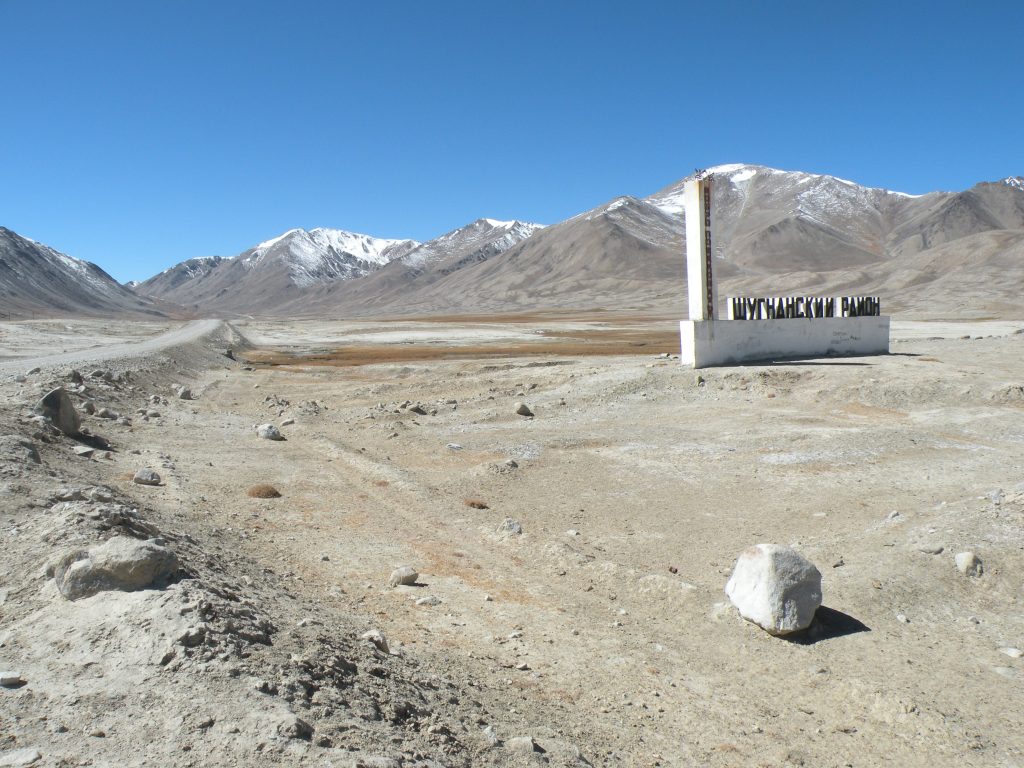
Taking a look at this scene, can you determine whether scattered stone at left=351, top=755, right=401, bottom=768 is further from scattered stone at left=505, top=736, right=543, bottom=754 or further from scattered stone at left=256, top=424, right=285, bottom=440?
scattered stone at left=256, top=424, right=285, bottom=440

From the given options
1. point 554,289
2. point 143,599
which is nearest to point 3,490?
point 143,599

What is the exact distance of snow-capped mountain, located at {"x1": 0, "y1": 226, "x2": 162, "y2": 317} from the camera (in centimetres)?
14350

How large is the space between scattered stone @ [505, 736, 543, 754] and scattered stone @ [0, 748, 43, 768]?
8.16ft

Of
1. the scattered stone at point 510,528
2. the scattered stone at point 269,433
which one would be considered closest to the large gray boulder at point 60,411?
the scattered stone at point 269,433

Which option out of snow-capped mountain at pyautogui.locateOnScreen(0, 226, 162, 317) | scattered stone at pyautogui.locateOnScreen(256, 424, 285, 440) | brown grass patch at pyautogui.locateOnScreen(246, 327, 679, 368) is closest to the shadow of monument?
scattered stone at pyautogui.locateOnScreen(256, 424, 285, 440)

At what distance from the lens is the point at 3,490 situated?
25.6 feet

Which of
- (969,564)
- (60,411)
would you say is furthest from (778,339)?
(60,411)

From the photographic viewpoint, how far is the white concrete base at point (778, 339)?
24250 millimetres

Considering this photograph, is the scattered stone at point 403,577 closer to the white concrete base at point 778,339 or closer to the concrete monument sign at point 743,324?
the concrete monument sign at point 743,324

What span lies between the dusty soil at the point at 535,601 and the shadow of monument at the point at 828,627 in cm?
3

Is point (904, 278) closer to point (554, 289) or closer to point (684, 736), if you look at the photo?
point (554, 289)

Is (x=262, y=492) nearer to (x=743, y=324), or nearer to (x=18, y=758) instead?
(x=18, y=758)

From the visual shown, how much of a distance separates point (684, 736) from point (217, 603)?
337 centimetres

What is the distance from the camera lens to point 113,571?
5484 millimetres
